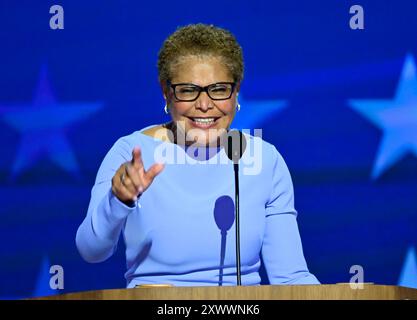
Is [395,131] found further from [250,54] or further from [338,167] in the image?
[250,54]

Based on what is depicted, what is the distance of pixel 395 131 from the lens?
314 cm

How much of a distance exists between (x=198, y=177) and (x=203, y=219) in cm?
15

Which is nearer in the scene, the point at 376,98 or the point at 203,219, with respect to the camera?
the point at 203,219

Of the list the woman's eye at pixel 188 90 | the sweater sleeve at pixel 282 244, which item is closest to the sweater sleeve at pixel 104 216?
the woman's eye at pixel 188 90

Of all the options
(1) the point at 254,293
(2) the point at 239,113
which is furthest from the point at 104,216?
(2) the point at 239,113

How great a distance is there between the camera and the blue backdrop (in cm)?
305

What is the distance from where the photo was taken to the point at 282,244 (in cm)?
234

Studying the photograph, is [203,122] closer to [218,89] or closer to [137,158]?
[218,89]

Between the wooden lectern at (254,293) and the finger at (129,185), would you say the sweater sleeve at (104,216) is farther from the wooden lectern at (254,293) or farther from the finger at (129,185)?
the wooden lectern at (254,293)

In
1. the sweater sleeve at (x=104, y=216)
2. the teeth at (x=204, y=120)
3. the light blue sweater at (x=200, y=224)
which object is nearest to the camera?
the sweater sleeve at (x=104, y=216)

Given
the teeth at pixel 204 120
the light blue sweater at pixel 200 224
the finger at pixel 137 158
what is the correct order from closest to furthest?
the finger at pixel 137 158
the light blue sweater at pixel 200 224
the teeth at pixel 204 120

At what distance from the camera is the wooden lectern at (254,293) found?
63.8 inches

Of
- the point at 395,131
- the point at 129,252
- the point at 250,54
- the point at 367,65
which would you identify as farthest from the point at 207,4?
the point at 129,252

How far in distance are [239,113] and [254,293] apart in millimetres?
1509
